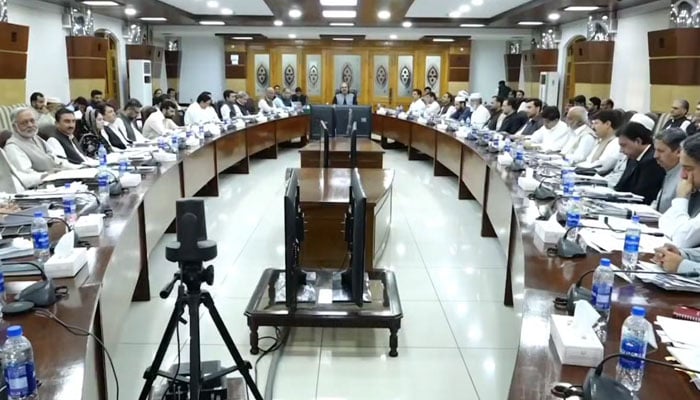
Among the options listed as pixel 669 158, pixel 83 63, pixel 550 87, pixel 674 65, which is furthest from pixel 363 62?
pixel 669 158

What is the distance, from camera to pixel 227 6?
1076cm

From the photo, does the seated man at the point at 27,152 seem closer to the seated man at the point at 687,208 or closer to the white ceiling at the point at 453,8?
the seated man at the point at 687,208

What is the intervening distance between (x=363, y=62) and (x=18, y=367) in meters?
15.4

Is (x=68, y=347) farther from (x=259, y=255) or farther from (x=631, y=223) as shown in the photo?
(x=259, y=255)

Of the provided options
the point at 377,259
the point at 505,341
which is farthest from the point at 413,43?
the point at 505,341

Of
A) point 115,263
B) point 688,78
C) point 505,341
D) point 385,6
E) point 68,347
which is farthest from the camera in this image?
point 385,6

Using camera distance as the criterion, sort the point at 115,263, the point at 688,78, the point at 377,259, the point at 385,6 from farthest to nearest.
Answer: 1. the point at 385,6
2. the point at 688,78
3. the point at 377,259
4. the point at 115,263

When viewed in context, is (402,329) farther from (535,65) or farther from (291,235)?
(535,65)

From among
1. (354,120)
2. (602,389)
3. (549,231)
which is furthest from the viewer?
(354,120)

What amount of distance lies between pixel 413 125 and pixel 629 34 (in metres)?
4.04

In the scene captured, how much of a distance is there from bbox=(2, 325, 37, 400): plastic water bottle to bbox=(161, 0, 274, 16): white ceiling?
369 inches

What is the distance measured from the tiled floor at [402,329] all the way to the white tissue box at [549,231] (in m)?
0.69

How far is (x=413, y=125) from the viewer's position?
30.7 feet

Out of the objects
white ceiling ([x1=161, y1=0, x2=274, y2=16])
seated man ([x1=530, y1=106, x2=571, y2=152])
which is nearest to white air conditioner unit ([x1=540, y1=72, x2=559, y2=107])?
seated man ([x1=530, y1=106, x2=571, y2=152])
